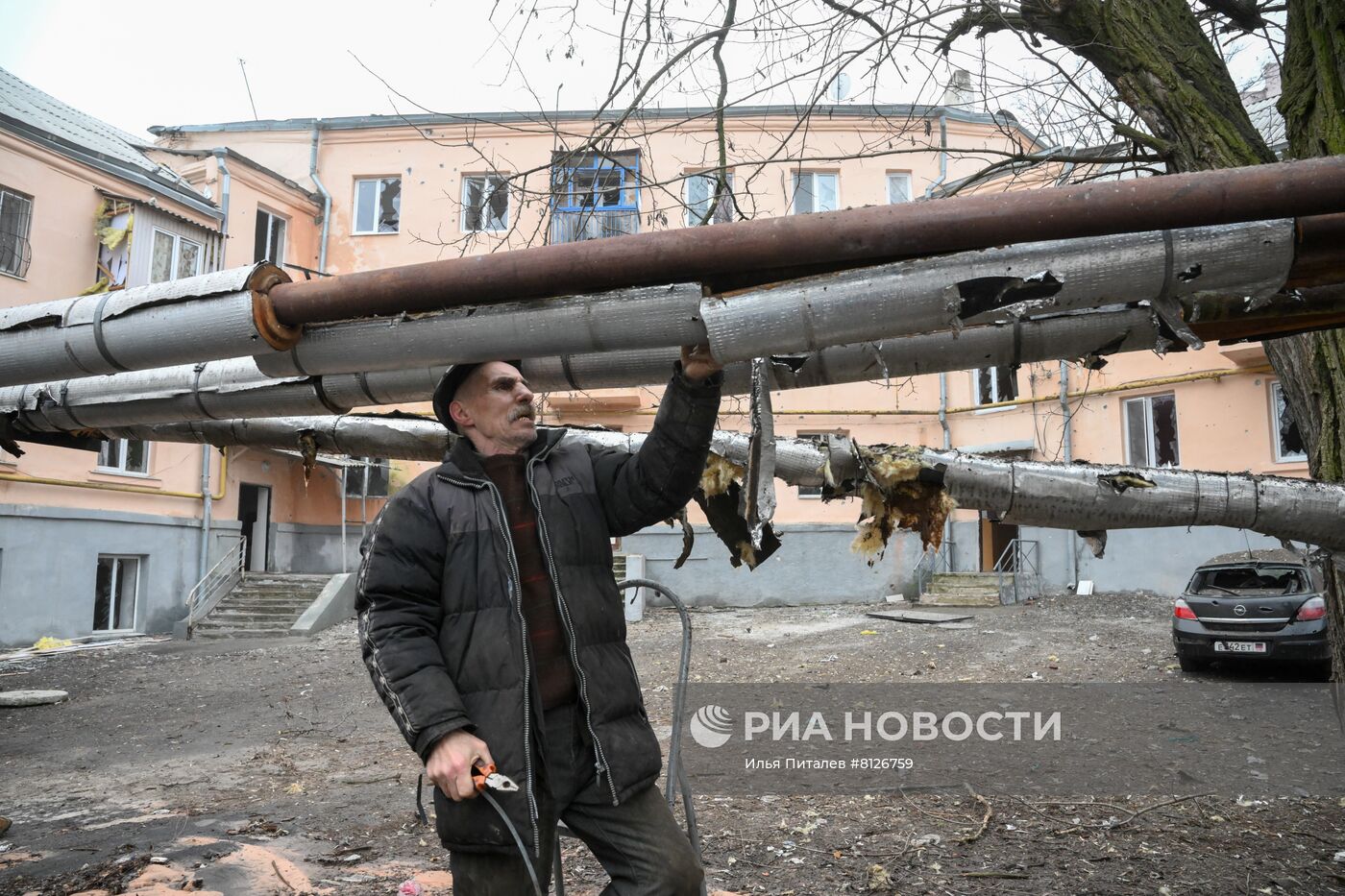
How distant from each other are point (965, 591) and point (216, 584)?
50.8 feet

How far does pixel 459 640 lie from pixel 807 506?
59.7 ft

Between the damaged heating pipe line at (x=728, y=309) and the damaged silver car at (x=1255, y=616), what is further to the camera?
the damaged silver car at (x=1255, y=616)

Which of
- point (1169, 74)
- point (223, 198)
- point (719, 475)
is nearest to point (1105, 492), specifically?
point (719, 475)

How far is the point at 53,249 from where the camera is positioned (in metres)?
15.0

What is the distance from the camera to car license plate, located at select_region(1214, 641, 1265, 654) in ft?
33.0

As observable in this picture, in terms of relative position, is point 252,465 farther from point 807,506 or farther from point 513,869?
point 513,869

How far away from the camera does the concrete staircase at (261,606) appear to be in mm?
16219

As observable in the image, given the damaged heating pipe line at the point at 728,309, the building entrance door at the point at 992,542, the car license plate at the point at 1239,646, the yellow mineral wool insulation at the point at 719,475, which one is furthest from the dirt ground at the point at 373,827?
the building entrance door at the point at 992,542

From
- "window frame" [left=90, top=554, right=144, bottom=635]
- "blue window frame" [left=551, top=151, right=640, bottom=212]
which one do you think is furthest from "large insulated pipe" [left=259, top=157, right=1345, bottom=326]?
"window frame" [left=90, top=554, right=144, bottom=635]

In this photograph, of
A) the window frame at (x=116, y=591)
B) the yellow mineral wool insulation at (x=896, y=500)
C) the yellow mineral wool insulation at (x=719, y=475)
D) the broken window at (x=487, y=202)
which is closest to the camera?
the yellow mineral wool insulation at (x=896, y=500)

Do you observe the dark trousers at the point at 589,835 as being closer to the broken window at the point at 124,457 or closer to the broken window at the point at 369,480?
the broken window at the point at 124,457

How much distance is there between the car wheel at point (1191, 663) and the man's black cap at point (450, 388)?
1083 cm

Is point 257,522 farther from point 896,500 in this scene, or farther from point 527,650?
point 527,650

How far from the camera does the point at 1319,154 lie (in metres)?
3.53
